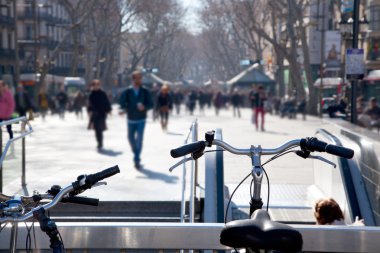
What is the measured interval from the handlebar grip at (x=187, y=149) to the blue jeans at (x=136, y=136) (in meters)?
9.66

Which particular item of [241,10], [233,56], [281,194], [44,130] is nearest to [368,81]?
[281,194]

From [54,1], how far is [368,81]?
291 inches

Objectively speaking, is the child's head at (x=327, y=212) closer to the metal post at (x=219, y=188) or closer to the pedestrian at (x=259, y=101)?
the metal post at (x=219, y=188)

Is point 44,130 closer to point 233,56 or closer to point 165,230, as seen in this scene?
point 165,230

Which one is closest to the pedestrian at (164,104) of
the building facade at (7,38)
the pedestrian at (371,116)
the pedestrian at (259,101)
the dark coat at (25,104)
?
the pedestrian at (259,101)

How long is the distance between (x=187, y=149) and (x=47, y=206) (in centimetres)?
67

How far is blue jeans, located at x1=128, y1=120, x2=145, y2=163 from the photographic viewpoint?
42.4ft

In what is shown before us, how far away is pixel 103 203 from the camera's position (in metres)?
8.48

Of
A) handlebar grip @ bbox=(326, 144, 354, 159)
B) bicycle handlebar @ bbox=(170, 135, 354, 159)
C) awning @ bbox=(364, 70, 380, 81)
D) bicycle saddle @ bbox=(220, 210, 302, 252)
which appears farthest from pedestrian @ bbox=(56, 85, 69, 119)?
bicycle saddle @ bbox=(220, 210, 302, 252)

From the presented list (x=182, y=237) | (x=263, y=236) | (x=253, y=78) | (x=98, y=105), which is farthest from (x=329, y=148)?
(x=253, y=78)

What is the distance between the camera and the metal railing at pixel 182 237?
3061 millimetres

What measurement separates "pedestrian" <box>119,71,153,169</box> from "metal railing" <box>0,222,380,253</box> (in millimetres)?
9784

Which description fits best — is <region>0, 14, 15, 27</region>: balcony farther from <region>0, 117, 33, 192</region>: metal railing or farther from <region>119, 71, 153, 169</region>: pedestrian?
<region>0, 117, 33, 192</region>: metal railing

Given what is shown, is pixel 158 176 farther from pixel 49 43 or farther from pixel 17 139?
pixel 49 43
